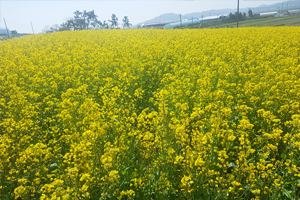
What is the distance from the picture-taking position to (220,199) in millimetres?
2355

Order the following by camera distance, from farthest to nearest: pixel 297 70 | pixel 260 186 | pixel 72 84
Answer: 1. pixel 72 84
2. pixel 297 70
3. pixel 260 186

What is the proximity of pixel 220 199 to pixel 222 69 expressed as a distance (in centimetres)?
481

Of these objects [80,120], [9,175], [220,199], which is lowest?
[220,199]

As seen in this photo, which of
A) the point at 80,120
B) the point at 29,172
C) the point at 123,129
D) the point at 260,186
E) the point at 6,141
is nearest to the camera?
the point at 260,186

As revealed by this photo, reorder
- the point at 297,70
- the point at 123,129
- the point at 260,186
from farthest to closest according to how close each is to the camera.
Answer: the point at 297,70
the point at 123,129
the point at 260,186

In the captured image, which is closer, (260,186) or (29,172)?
(260,186)

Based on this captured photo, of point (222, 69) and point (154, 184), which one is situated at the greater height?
point (222, 69)

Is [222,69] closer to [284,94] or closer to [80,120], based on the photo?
[284,94]

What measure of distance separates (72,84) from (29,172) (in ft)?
12.5

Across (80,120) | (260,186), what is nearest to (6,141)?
(80,120)

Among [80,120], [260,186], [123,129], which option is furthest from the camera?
[80,120]

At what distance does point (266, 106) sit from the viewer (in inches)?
158

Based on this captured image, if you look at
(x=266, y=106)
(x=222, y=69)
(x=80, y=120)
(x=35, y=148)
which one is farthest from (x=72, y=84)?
(x=266, y=106)

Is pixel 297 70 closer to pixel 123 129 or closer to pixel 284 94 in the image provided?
pixel 284 94
